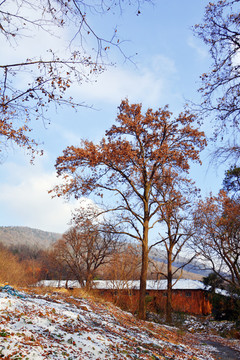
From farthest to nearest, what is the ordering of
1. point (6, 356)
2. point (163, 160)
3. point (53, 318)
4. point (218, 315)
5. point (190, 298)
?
point (190, 298) → point (218, 315) → point (163, 160) → point (53, 318) → point (6, 356)

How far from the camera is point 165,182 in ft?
51.8

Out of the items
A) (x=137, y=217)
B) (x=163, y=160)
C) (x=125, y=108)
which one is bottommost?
(x=137, y=217)

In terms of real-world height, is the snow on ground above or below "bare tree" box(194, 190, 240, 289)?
below

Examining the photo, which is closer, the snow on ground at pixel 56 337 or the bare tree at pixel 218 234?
the snow on ground at pixel 56 337

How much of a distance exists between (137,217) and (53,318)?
28.4 feet

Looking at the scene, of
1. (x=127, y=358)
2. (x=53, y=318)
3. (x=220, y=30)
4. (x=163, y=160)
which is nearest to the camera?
(x=127, y=358)

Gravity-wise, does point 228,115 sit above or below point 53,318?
above

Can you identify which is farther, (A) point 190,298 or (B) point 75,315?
(A) point 190,298

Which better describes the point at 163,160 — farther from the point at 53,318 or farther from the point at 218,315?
the point at 218,315

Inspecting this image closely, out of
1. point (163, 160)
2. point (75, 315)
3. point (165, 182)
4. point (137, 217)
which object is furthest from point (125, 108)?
point (75, 315)

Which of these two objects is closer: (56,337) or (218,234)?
(56,337)

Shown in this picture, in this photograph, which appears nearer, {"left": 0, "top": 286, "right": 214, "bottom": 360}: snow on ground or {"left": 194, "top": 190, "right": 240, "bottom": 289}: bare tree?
{"left": 0, "top": 286, "right": 214, "bottom": 360}: snow on ground

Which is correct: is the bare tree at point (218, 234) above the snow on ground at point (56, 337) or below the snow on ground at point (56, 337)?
above

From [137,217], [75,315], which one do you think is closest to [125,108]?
[137,217]
